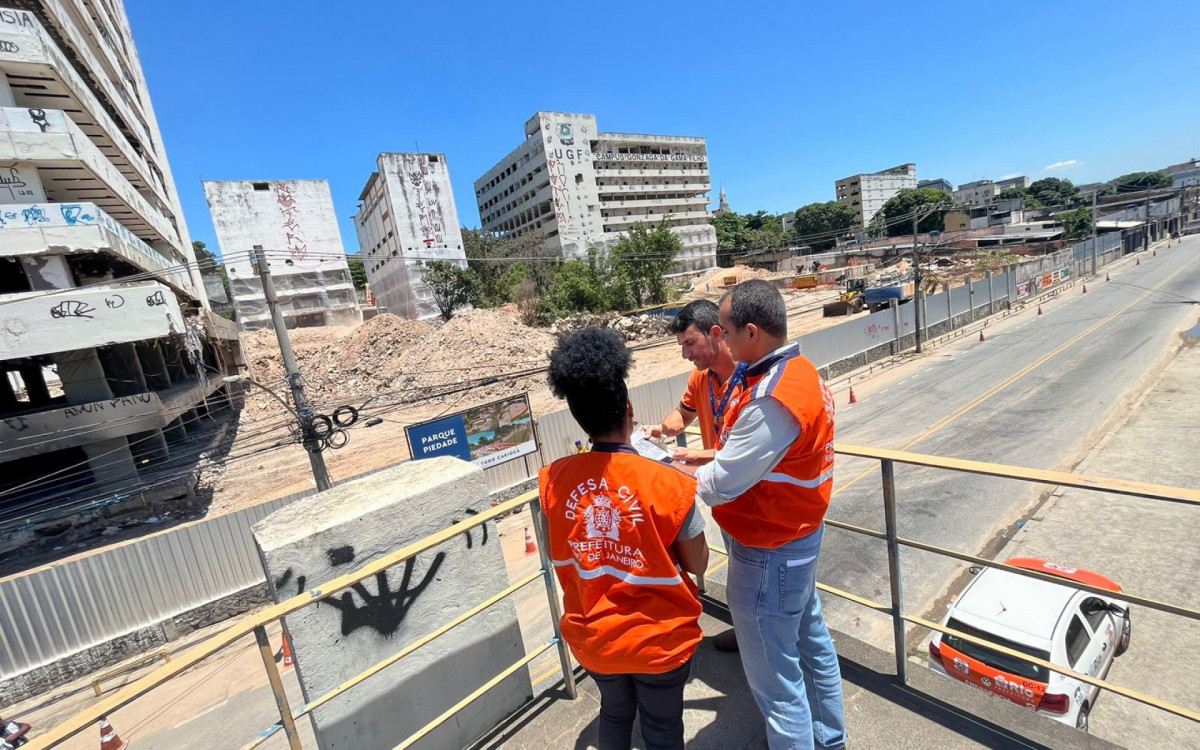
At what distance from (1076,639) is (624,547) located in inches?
216

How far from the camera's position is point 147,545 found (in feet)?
28.2

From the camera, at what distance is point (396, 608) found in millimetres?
2480

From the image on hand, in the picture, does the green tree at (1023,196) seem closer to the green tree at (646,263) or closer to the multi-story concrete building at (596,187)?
the multi-story concrete building at (596,187)

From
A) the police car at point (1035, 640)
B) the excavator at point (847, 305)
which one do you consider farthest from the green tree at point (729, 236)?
the police car at point (1035, 640)

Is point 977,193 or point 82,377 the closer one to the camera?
point 82,377

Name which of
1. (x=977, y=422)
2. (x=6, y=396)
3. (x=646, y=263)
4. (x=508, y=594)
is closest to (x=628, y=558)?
(x=508, y=594)

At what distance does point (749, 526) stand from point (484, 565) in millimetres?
1449

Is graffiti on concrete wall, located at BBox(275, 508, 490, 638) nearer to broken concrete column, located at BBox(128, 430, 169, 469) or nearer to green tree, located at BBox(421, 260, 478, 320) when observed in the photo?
broken concrete column, located at BBox(128, 430, 169, 469)

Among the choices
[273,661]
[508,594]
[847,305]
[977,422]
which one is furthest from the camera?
[847,305]

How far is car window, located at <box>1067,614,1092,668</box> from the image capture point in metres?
4.58

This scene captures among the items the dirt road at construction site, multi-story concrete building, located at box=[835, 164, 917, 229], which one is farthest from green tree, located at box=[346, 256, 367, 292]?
multi-story concrete building, located at box=[835, 164, 917, 229]

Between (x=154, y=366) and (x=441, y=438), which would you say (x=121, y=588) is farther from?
(x=154, y=366)

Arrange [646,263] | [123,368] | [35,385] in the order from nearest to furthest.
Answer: [123,368]
[35,385]
[646,263]

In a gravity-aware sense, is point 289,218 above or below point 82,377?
above
